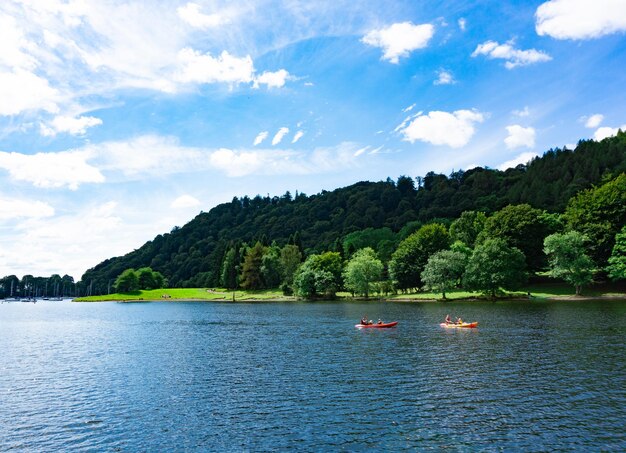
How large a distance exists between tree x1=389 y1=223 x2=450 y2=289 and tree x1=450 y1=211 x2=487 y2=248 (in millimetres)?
16944

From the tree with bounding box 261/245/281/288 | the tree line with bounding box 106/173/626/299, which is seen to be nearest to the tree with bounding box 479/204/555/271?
the tree line with bounding box 106/173/626/299

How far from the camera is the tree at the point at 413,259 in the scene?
465 ft

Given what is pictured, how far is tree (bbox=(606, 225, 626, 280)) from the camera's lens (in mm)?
105025

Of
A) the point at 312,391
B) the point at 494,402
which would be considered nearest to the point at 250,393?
the point at 312,391

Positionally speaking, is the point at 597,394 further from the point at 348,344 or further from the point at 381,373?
the point at 348,344

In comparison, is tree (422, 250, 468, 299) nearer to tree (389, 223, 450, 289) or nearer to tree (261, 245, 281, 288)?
tree (389, 223, 450, 289)

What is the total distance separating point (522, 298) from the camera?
114 metres

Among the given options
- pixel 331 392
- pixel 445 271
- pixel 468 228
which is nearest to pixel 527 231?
pixel 445 271

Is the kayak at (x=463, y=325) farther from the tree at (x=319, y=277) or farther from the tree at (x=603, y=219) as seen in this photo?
the tree at (x=319, y=277)

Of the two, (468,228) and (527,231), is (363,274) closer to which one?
(527,231)

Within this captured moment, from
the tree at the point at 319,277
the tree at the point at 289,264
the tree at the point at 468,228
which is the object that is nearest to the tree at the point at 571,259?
the tree at the point at 468,228

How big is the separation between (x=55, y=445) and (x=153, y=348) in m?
35.7

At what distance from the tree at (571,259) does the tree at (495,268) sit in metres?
7.44

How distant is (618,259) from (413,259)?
5404 centimetres
